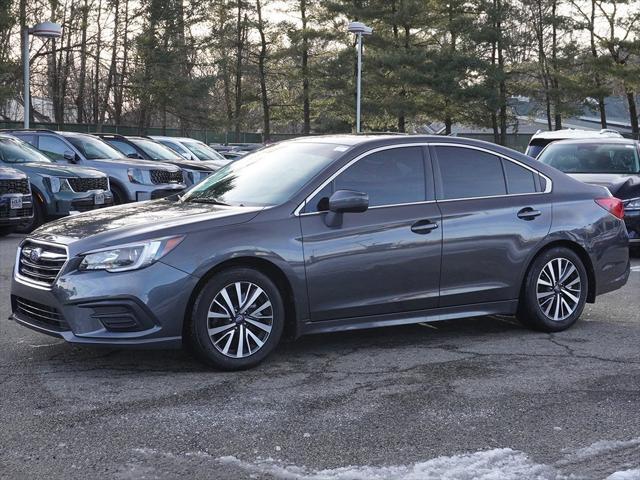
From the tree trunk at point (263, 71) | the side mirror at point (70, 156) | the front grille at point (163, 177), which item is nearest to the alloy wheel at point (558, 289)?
the front grille at point (163, 177)

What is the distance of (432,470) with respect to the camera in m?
4.05

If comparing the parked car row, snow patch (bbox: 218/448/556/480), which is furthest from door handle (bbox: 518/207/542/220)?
the parked car row

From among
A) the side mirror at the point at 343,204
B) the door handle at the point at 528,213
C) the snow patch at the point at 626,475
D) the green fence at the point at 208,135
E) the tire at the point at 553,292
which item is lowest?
the snow patch at the point at 626,475

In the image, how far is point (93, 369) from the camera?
18.9 ft

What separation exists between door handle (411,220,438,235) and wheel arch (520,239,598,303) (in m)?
0.99

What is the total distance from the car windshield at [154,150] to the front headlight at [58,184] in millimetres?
5441

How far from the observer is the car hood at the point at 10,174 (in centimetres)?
1297

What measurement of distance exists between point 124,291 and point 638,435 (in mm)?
3015

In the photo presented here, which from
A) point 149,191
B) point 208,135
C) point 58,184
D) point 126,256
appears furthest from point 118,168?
point 208,135

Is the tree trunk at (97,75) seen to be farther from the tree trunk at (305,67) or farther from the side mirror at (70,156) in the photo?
the side mirror at (70,156)

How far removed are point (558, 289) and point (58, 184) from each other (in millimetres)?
9377

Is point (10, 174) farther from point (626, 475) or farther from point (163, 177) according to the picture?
point (626, 475)

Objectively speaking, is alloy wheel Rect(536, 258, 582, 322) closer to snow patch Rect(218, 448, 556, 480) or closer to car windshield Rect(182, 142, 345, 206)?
car windshield Rect(182, 142, 345, 206)

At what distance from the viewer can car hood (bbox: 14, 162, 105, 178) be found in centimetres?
1414
